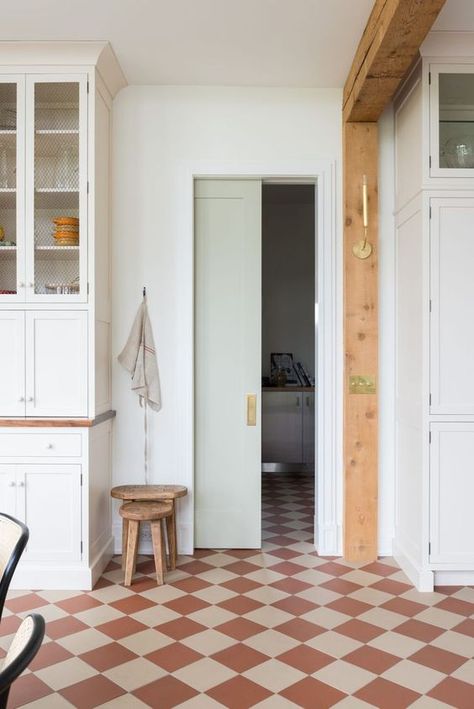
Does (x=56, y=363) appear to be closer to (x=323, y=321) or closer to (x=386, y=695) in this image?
(x=323, y=321)

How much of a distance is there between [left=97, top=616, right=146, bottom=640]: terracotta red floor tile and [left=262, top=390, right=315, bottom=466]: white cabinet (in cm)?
392

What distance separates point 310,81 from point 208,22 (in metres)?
0.94

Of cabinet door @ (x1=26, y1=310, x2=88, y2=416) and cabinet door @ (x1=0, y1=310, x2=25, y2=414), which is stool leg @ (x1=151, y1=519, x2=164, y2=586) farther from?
cabinet door @ (x1=0, y1=310, x2=25, y2=414)

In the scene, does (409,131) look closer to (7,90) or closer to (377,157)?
(377,157)

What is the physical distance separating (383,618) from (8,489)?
2.09 metres

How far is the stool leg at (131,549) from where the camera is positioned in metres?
3.58

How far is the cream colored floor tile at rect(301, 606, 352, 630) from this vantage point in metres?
3.06

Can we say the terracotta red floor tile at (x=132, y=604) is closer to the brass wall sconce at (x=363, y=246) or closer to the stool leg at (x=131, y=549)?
the stool leg at (x=131, y=549)

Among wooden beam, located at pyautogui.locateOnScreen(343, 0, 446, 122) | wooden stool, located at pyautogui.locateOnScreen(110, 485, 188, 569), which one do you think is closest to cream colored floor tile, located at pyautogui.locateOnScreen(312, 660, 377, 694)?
wooden stool, located at pyautogui.locateOnScreen(110, 485, 188, 569)

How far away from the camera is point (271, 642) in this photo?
9.41 ft

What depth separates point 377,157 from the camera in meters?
4.07

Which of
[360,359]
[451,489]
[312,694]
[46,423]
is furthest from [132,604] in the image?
[360,359]

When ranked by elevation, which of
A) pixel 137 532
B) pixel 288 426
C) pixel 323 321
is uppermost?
pixel 323 321

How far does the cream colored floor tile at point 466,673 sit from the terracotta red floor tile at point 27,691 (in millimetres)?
1618
